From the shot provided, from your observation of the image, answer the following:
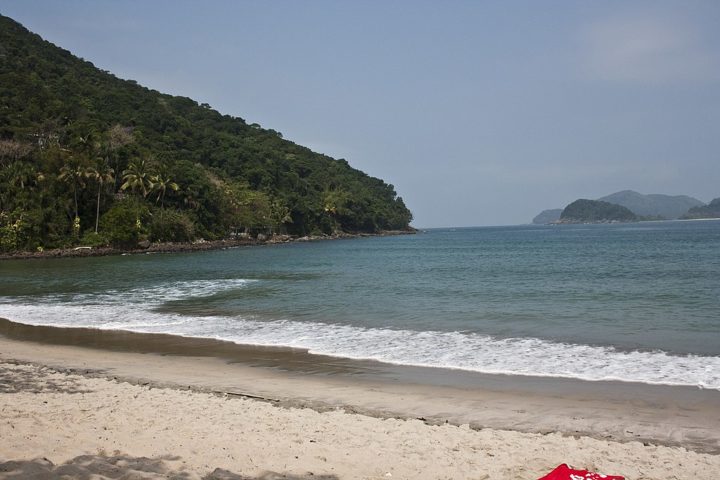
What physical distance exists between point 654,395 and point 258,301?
15881 millimetres

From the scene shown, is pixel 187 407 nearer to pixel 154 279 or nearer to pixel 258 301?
pixel 258 301

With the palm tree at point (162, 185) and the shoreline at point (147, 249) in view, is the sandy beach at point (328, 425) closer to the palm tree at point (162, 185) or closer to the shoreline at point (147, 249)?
the shoreline at point (147, 249)

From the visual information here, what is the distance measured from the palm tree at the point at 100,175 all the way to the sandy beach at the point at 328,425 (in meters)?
60.3

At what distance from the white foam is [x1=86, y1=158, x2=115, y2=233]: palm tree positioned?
49.1 m

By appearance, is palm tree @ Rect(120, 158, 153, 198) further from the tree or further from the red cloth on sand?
the red cloth on sand

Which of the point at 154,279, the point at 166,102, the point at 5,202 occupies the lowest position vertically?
the point at 154,279

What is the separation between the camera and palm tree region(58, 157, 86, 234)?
204 ft

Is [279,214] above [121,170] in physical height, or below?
below

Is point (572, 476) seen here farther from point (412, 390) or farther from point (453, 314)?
point (453, 314)

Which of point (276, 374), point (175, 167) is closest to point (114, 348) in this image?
point (276, 374)

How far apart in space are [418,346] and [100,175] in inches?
2517

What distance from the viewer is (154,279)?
31.7 m

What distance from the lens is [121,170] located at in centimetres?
7388

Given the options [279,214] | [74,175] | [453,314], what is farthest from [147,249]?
[453,314]
